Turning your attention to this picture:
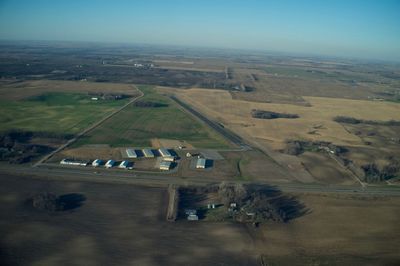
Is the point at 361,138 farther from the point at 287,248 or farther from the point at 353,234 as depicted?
the point at 287,248

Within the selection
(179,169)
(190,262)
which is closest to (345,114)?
(179,169)

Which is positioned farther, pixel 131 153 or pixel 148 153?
pixel 148 153

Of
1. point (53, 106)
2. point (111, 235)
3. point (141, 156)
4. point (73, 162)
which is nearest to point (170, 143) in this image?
point (141, 156)

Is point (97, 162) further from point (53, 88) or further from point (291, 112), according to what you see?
point (53, 88)

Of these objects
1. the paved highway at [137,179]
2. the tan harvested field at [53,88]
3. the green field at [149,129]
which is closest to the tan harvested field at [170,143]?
the green field at [149,129]

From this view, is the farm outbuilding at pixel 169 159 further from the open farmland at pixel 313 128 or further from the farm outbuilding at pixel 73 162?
the open farmland at pixel 313 128

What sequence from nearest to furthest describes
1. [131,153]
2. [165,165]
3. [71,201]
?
[71,201] → [165,165] → [131,153]

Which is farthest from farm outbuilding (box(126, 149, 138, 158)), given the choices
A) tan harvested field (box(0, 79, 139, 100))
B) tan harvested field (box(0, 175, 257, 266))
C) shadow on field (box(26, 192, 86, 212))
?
tan harvested field (box(0, 79, 139, 100))
